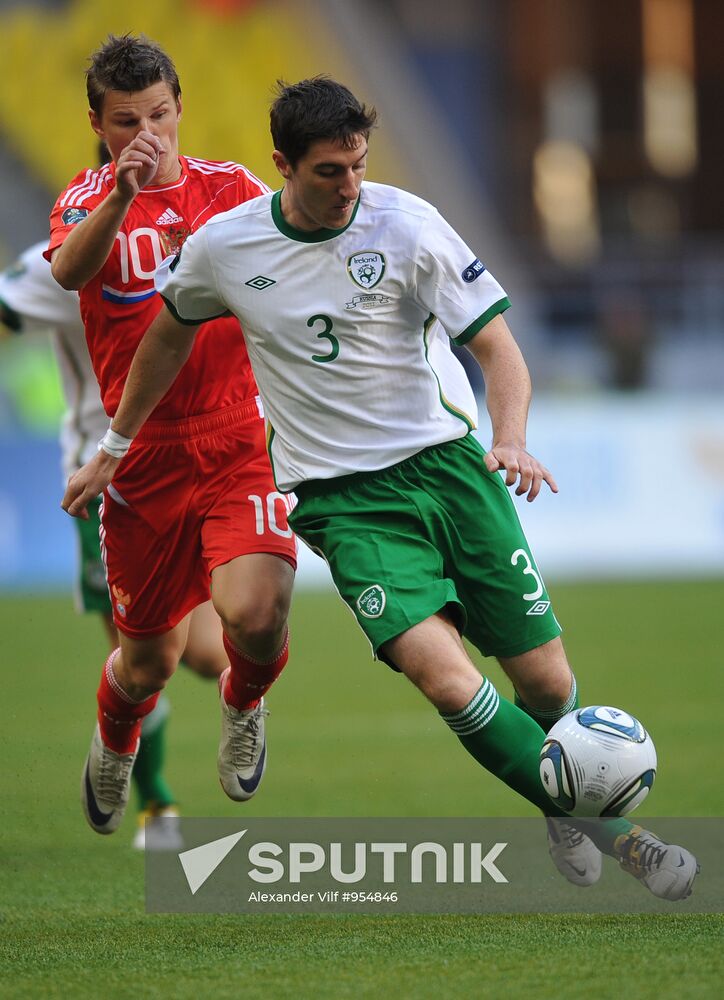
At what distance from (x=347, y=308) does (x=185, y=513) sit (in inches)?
45.4

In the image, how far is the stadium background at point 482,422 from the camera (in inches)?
178

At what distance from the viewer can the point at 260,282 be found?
4.54 m

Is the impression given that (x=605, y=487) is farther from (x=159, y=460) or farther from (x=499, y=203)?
(x=499, y=203)

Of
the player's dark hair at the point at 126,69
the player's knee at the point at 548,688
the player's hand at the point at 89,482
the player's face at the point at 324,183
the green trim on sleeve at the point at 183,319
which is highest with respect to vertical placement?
the player's dark hair at the point at 126,69

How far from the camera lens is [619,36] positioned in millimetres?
30438

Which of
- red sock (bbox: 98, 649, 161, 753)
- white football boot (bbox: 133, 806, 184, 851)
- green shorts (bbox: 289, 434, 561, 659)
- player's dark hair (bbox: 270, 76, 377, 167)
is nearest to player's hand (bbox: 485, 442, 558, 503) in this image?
green shorts (bbox: 289, 434, 561, 659)

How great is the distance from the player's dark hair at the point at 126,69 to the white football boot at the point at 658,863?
2.73 metres

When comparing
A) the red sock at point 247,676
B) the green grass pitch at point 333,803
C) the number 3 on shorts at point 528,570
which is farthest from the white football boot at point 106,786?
the number 3 on shorts at point 528,570

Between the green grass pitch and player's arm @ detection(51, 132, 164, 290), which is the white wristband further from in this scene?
the green grass pitch

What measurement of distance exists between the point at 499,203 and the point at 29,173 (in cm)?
962

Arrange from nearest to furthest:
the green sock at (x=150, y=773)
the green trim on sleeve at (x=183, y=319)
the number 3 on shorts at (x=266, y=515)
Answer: the green trim on sleeve at (x=183, y=319) < the number 3 on shorts at (x=266, y=515) < the green sock at (x=150, y=773)

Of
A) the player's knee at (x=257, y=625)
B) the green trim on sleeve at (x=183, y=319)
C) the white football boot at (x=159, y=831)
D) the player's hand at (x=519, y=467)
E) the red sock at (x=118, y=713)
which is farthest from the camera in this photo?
the white football boot at (x=159, y=831)

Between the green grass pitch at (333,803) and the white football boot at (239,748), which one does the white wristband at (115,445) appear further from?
the green grass pitch at (333,803)

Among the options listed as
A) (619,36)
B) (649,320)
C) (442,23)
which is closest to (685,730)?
(649,320)
